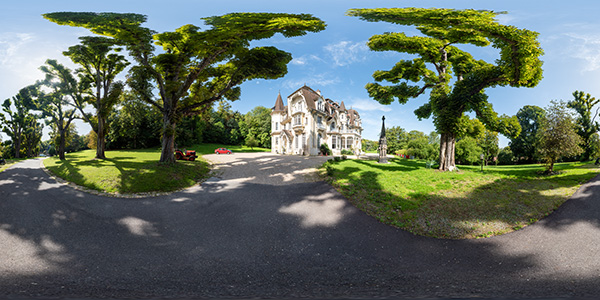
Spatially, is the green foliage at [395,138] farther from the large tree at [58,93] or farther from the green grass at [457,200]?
the large tree at [58,93]

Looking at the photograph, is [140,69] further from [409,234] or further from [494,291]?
[494,291]

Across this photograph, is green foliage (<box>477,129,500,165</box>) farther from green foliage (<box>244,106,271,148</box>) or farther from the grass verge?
green foliage (<box>244,106,271,148</box>)

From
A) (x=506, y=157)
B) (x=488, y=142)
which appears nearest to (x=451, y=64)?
(x=488, y=142)

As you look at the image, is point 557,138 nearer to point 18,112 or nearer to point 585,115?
point 585,115

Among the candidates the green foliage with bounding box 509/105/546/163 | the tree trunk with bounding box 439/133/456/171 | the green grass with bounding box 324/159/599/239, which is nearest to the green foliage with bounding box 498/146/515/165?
the green foliage with bounding box 509/105/546/163

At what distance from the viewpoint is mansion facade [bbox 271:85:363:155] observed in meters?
30.2

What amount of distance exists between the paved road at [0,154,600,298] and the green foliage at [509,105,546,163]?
38.2 metres

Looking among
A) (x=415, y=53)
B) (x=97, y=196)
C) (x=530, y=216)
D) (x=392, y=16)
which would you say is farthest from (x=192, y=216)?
(x=415, y=53)

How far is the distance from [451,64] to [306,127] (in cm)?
1818

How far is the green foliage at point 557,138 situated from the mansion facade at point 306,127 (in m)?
21.4

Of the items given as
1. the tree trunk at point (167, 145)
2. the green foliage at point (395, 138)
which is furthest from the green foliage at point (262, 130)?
the tree trunk at point (167, 145)

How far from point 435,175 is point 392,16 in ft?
29.3

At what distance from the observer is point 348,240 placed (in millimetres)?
6105

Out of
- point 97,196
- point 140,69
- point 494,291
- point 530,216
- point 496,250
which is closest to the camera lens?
point 494,291
